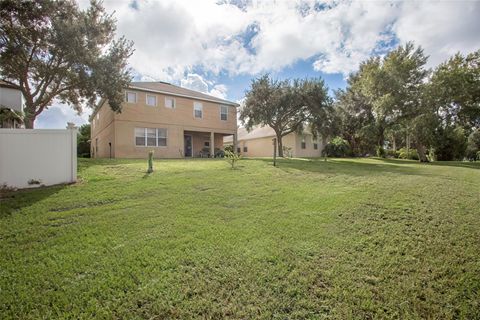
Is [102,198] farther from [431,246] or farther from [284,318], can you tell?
[431,246]

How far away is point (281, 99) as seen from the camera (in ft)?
66.5

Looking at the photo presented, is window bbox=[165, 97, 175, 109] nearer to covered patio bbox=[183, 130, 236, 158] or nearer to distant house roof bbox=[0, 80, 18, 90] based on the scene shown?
covered patio bbox=[183, 130, 236, 158]

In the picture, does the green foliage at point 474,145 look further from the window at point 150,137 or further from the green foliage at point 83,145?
the green foliage at point 83,145

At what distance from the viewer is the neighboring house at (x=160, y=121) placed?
54.4 ft

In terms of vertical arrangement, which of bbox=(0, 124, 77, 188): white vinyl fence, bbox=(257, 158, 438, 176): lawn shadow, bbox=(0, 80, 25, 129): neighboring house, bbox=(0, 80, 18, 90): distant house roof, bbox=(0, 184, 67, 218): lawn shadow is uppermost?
bbox=(0, 80, 18, 90): distant house roof

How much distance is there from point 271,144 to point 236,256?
26.4 meters

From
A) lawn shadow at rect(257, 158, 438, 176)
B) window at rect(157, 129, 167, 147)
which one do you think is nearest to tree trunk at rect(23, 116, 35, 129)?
window at rect(157, 129, 167, 147)

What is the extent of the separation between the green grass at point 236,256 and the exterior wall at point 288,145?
2260 cm

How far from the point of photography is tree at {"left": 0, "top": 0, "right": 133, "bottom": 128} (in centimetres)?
1130

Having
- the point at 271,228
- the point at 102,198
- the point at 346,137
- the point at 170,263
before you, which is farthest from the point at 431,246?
the point at 346,137

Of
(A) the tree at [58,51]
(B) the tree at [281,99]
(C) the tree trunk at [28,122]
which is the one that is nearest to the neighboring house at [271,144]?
(B) the tree at [281,99]

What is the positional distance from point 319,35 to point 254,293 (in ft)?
43.3

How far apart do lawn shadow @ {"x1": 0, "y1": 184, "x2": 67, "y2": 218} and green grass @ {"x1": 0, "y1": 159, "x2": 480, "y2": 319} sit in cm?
5

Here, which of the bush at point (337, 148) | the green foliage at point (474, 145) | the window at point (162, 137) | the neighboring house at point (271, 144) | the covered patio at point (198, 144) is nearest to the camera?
the window at point (162, 137)
